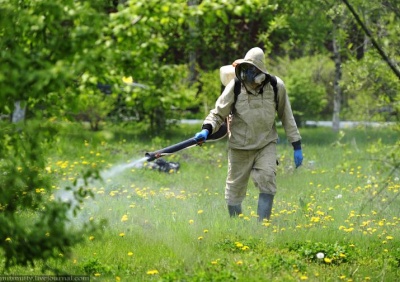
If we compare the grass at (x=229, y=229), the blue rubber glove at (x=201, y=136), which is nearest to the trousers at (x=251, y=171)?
the grass at (x=229, y=229)

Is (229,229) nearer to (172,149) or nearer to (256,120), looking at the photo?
(172,149)

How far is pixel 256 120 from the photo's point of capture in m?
8.41

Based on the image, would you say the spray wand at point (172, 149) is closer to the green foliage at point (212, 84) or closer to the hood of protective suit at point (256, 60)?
the hood of protective suit at point (256, 60)

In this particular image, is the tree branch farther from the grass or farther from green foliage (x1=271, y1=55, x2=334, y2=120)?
green foliage (x1=271, y1=55, x2=334, y2=120)

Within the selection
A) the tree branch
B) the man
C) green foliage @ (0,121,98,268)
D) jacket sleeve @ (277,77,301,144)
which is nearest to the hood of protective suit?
the man

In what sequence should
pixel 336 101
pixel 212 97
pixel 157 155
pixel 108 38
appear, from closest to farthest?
pixel 108 38 < pixel 157 155 < pixel 212 97 < pixel 336 101

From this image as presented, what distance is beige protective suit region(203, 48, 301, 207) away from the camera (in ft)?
27.6

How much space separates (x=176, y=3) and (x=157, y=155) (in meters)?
3.41

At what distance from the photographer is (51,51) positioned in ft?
15.5

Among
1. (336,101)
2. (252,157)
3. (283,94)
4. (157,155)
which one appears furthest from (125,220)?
(336,101)

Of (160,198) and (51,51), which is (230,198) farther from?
(51,51)

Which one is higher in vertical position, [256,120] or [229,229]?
[256,120]

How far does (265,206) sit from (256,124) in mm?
836

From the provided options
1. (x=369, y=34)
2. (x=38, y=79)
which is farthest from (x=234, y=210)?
(x=38, y=79)
